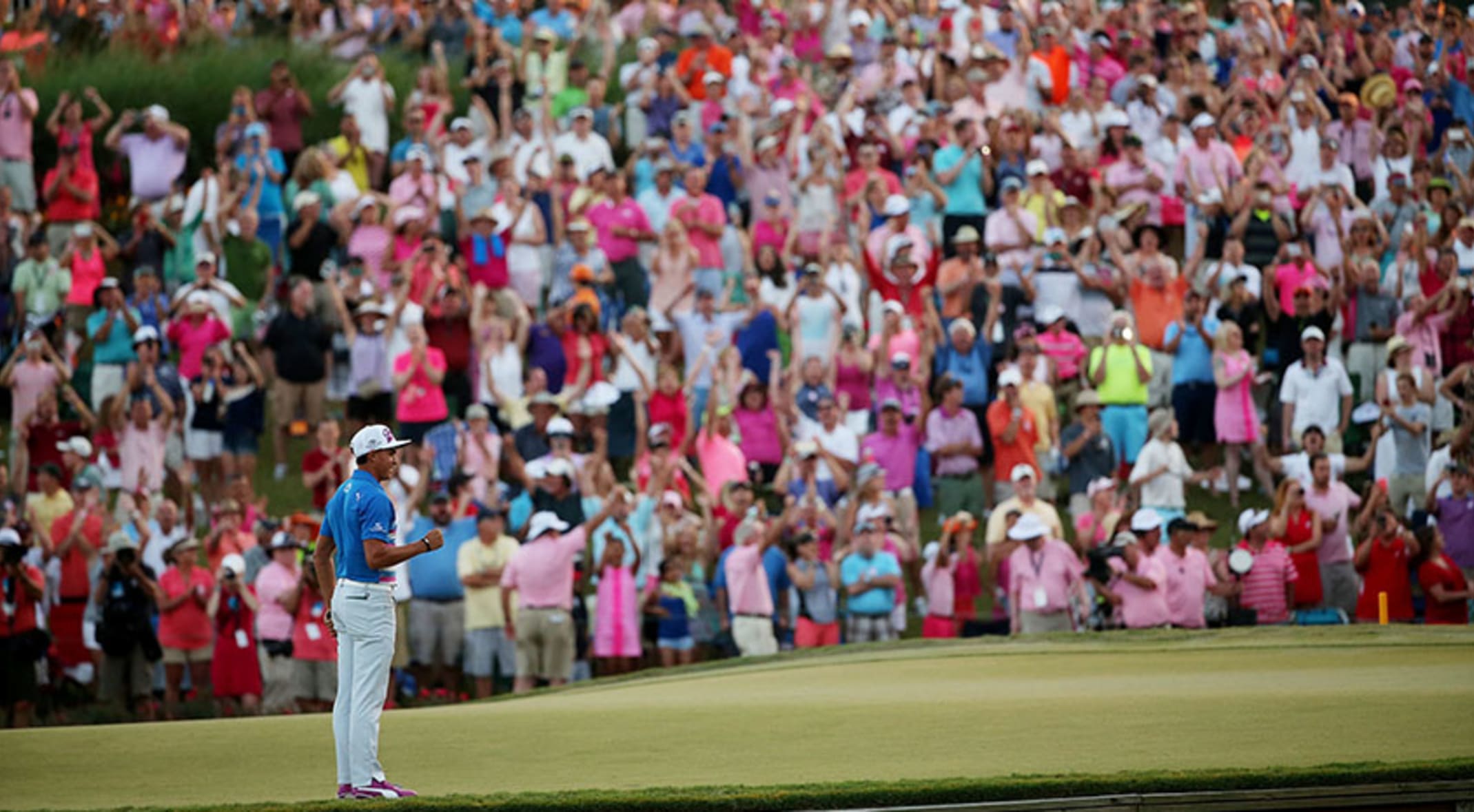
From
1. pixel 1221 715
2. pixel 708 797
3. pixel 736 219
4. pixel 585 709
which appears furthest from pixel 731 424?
pixel 708 797

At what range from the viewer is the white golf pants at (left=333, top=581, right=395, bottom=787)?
941cm

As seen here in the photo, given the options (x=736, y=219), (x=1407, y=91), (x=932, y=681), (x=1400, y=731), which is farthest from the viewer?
(x=1407, y=91)

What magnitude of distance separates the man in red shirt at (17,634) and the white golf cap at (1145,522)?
8.76 meters

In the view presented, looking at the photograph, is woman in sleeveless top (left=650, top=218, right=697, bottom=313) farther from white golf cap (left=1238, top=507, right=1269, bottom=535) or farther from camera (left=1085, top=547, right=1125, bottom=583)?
white golf cap (left=1238, top=507, right=1269, bottom=535)

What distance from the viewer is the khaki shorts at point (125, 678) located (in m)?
18.5

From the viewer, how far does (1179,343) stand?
21.5 m

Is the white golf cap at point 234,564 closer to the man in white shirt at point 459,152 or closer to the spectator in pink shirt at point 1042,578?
the spectator in pink shirt at point 1042,578

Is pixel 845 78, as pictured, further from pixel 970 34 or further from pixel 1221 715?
pixel 1221 715

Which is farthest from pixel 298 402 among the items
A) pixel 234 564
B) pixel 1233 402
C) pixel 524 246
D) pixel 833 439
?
pixel 1233 402

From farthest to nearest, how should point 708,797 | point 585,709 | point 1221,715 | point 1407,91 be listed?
point 1407,91
point 585,709
point 1221,715
point 708,797

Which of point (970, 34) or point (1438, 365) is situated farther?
point (970, 34)

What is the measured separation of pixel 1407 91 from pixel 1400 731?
640 inches

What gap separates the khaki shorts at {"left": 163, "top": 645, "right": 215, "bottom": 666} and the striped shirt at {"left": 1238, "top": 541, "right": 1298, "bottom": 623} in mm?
8425

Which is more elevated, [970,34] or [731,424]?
[970,34]
